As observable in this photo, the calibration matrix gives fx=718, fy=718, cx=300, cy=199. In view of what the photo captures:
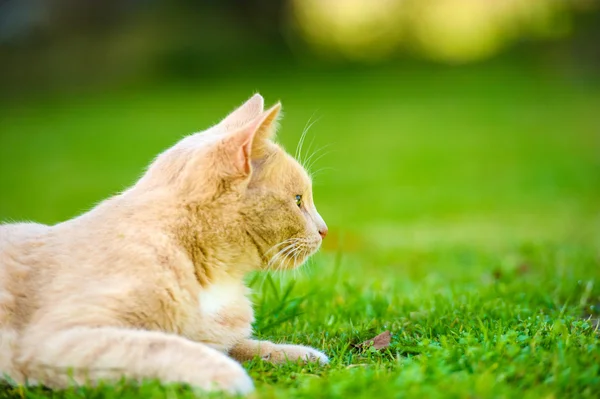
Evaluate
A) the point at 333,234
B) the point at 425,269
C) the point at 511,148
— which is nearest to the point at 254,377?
the point at 425,269

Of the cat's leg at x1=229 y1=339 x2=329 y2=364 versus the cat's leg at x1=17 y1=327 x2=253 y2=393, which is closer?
the cat's leg at x1=17 y1=327 x2=253 y2=393

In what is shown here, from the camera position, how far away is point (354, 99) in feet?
56.3

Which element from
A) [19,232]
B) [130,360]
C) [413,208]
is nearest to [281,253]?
[130,360]

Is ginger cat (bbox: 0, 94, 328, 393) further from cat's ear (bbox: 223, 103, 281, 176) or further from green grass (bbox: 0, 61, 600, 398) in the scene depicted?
green grass (bbox: 0, 61, 600, 398)

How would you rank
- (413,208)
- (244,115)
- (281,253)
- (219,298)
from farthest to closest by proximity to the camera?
1. (413,208)
2. (244,115)
3. (281,253)
4. (219,298)

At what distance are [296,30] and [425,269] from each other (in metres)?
14.2

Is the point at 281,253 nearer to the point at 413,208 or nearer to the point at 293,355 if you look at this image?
the point at 293,355

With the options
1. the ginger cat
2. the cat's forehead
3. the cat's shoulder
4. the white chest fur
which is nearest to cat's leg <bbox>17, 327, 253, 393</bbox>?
the ginger cat

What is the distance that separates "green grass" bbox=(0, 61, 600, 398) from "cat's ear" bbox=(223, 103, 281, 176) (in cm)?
77

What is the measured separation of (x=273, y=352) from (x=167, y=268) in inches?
23.6

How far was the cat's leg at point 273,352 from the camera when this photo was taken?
2.80 metres

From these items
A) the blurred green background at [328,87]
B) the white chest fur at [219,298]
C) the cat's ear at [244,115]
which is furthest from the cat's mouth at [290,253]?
the blurred green background at [328,87]

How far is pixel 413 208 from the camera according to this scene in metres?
9.20

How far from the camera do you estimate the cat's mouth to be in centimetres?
297
